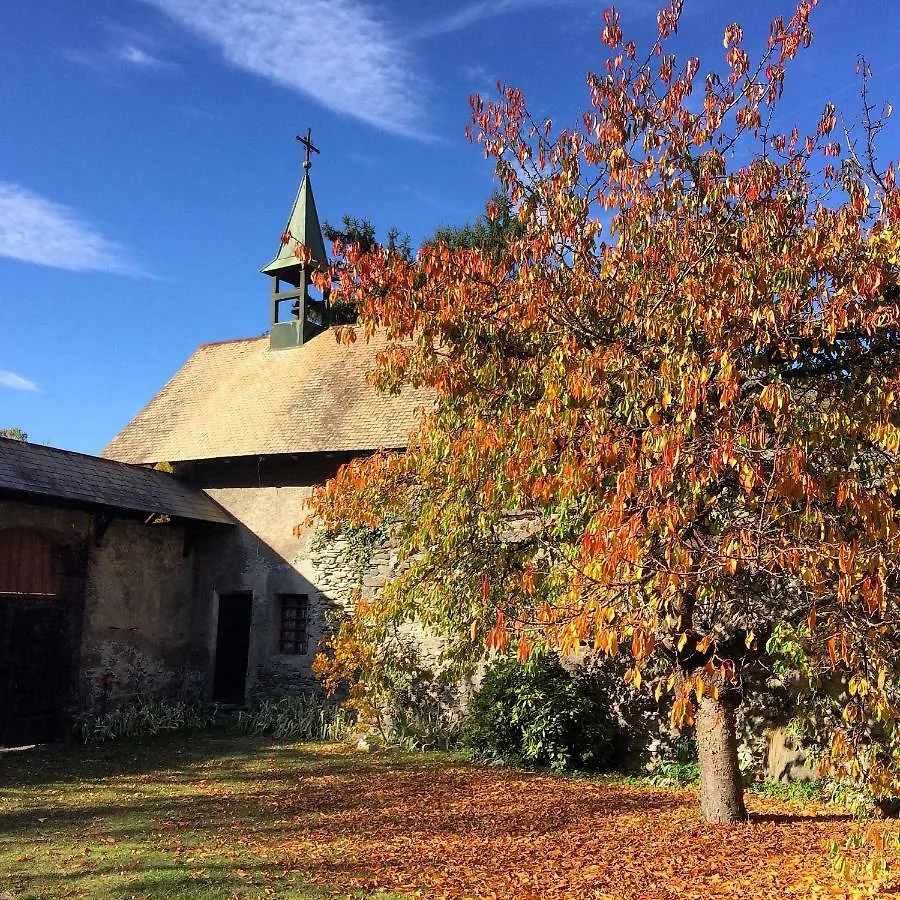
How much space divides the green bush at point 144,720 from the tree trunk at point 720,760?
8894mm

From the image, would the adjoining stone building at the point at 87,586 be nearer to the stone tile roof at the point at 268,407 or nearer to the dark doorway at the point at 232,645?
the dark doorway at the point at 232,645

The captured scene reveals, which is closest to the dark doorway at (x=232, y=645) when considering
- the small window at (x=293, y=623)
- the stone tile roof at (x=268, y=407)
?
the small window at (x=293, y=623)

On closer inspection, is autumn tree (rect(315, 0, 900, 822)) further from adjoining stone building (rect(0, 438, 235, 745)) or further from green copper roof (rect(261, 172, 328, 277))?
green copper roof (rect(261, 172, 328, 277))

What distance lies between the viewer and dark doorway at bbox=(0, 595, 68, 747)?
11.7m

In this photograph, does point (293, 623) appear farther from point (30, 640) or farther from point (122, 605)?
point (30, 640)

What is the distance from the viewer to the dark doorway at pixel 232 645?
1537cm

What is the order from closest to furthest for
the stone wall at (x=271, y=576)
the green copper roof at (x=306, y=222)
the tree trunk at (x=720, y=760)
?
the tree trunk at (x=720, y=760) → the stone wall at (x=271, y=576) → the green copper roof at (x=306, y=222)

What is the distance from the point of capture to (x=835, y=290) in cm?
609

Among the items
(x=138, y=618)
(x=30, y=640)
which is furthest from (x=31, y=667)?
(x=138, y=618)

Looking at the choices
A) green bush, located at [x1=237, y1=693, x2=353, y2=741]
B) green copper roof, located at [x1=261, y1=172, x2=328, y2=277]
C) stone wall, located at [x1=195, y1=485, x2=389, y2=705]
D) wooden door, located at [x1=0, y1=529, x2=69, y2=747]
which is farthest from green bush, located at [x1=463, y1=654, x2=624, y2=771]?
green copper roof, located at [x1=261, y1=172, x2=328, y2=277]

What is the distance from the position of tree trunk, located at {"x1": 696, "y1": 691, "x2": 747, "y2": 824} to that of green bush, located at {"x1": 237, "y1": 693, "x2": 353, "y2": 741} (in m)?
6.41

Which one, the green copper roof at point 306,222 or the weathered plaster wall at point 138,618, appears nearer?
the weathered plaster wall at point 138,618

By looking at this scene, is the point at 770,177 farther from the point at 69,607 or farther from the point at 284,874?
the point at 69,607

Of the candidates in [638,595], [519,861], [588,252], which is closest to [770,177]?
[588,252]
